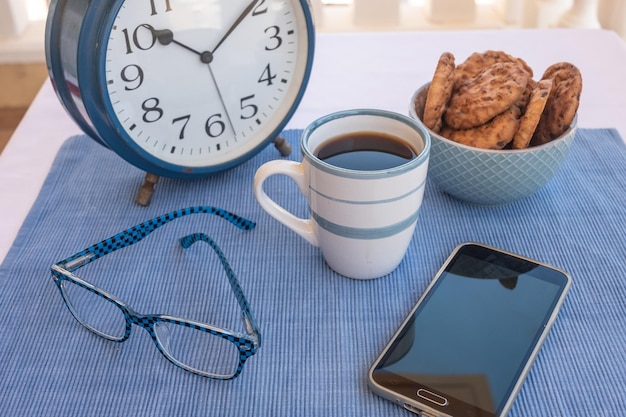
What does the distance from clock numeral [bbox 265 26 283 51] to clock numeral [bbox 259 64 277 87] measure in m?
0.02

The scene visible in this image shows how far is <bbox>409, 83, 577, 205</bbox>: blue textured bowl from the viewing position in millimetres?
547

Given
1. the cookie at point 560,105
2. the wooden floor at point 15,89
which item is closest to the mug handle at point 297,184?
the cookie at point 560,105

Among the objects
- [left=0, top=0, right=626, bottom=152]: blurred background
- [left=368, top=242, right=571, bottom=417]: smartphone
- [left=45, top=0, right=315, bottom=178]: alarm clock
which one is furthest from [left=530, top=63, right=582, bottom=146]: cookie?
[left=0, top=0, right=626, bottom=152]: blurred background

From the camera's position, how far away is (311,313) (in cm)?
50

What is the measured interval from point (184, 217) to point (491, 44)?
1.69 ft

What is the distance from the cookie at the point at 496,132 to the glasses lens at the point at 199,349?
269 millimetres

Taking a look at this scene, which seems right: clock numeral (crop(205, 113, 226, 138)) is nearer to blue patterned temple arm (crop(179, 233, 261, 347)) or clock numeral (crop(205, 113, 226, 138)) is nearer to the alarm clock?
the alarm clock

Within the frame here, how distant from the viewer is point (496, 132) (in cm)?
54

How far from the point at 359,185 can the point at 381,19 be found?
83 cm

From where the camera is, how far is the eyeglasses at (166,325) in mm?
448

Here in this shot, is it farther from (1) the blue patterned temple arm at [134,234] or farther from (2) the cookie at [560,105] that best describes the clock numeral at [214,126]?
(2) the cookie at [560,105]

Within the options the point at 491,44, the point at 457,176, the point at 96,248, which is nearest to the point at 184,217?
the point at 96,248

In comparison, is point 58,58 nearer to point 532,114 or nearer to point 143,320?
point 143,320

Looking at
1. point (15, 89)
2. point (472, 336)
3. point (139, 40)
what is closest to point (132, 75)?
point (139, 40)
